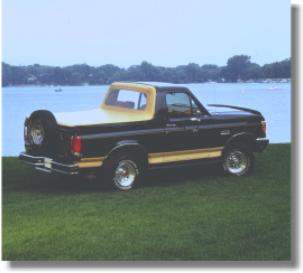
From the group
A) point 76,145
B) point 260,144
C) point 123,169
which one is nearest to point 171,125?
point 123,169

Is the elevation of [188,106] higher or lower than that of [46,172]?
higher

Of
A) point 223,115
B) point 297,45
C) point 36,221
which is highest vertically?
point 297,45

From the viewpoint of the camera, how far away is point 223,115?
33.9 feet

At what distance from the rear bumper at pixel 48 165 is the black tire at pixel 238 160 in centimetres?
183

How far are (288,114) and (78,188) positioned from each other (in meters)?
2.40

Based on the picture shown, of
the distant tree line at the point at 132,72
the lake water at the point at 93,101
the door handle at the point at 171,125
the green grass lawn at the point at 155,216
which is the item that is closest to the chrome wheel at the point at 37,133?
the lake water at the point at 93,101

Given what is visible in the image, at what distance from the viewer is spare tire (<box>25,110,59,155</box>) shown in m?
9.46

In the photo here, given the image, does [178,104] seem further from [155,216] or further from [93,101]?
[155,216]

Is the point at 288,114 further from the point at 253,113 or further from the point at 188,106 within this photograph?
the point at 188,106

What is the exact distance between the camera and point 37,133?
962 cm

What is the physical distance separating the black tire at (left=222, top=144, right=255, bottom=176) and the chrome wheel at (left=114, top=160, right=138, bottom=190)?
3.50 feet

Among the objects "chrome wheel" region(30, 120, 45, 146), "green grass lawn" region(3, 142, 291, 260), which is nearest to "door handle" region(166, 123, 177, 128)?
"green grass lawn" region(3, 142, 291, 260)

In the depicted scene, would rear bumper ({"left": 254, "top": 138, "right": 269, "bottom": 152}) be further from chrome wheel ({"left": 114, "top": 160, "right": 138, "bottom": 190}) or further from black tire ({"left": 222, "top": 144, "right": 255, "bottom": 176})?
chrome wheel ({"left": 114, "top": 160, "right": 138, "bottom": 190})

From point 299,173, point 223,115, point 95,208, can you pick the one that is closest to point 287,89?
point 299,173
